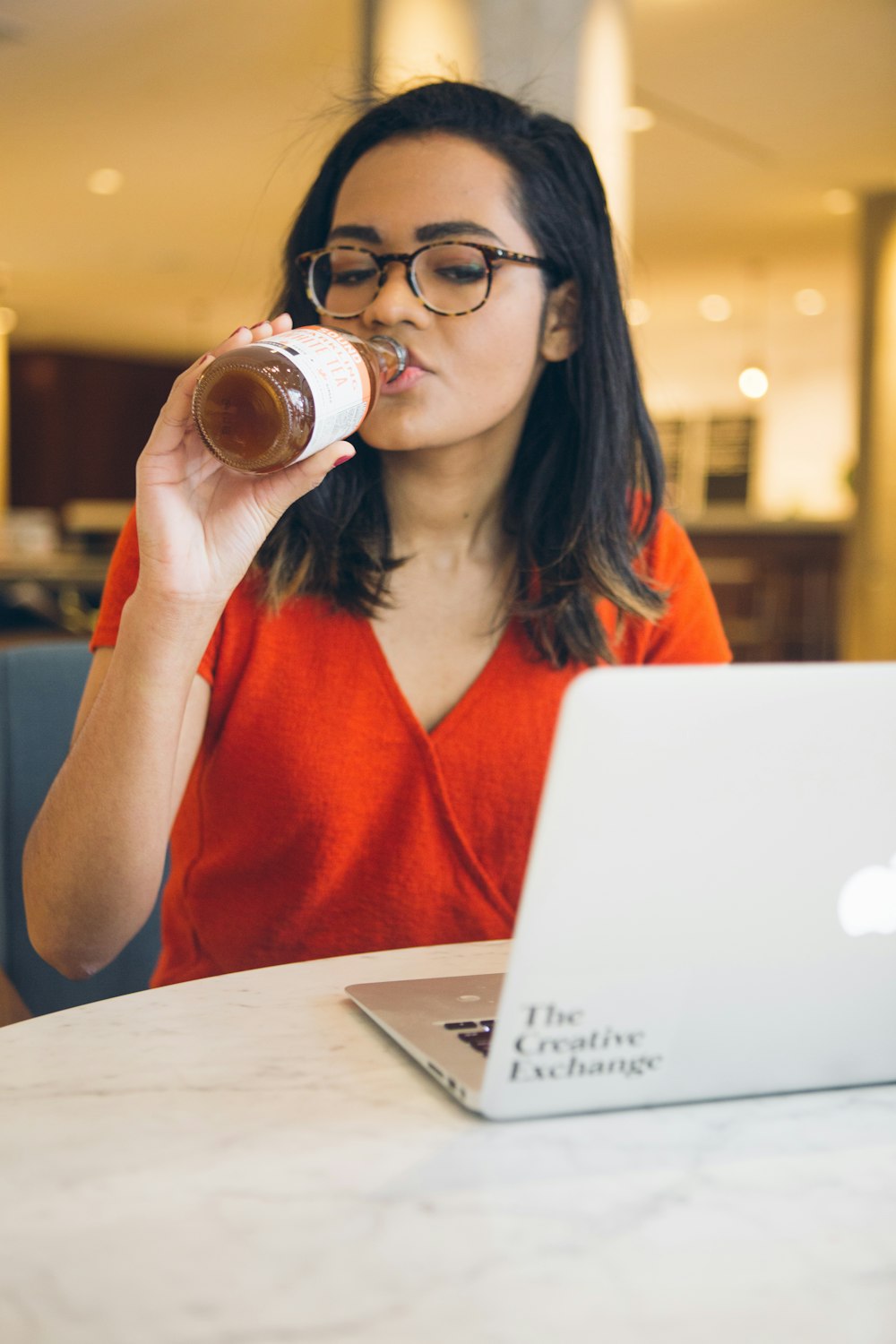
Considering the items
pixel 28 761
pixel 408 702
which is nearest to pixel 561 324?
pixel 408 702

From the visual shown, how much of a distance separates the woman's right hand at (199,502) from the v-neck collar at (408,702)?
23 cm

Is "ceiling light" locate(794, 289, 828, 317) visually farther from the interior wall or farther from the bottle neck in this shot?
the bottle neck

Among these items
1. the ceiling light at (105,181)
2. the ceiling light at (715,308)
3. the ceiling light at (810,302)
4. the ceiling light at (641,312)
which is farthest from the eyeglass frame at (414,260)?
the ceiling light at (715,308)

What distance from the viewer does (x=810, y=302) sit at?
9.27 meters

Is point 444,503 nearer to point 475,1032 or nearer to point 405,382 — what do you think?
point 405,382

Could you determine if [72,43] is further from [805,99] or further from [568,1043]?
[568,1043]

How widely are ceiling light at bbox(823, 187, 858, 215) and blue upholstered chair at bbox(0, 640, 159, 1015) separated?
20.6ft

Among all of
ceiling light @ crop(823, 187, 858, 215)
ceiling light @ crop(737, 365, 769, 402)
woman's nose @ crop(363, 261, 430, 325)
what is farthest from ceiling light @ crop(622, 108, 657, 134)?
woman's nose @ crop(363, 261, 430, 325)

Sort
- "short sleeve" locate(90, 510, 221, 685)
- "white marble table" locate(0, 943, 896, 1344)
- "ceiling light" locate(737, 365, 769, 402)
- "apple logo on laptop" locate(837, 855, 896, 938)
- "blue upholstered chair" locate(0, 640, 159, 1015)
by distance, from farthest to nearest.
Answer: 1. "ceiling light" locate(737, 365, 769, 402)
2. "blue upholstered chair" locate(0, 640, 159, 1015)
3. "short sleeve" locate(90, 510, 221, 685)
4. "apple logo on laptop" locate(837, 855, 896, 938)
5. "white marble table" locate(0, 943, 896, 1344)

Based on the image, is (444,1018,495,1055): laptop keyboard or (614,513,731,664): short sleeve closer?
(444,1018,495,1055): laptop keyboard

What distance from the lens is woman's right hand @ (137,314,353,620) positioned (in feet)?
3.07

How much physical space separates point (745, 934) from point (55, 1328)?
308mm

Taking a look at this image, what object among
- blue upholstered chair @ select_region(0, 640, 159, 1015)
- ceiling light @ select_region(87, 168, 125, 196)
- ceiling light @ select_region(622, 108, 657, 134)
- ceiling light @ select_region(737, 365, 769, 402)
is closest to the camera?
blue upholstered chair @ select_region(0, 640, 159, 1015)

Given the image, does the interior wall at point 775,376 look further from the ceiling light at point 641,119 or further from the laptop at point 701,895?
the laptop at point 701,895
